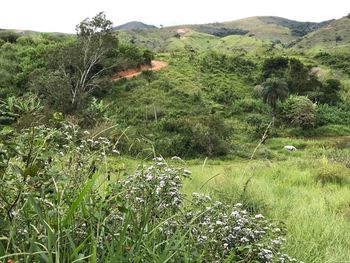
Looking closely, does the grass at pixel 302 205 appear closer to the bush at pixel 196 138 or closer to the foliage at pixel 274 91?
the bush at pixel 196 138

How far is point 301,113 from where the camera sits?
33.2m

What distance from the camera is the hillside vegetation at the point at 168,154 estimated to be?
2340 millimetres

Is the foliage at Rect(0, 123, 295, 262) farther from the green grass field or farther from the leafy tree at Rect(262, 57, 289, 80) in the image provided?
the leafy tree at Rect(262, 57, 289, 80)

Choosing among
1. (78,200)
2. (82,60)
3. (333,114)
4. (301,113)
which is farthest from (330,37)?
(78,200)

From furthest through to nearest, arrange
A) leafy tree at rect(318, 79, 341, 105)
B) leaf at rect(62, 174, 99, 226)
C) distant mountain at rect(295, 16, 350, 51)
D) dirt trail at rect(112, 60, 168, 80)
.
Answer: distant mountain at rect(295, 16, 350, 51)
dirt trail at rect(112, 60, 168, 80)
leafy tree at rect(318, 79, 341, 105)
leaf at rect(62, 174, 99, 226)

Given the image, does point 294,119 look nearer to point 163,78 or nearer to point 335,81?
point 335,81

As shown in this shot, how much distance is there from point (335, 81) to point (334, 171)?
32543 mm

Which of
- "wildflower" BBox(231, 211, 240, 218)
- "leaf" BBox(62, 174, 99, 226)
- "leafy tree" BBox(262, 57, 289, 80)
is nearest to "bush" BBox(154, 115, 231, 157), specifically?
"leafy tree" BBox(262, 57, 289, 80)

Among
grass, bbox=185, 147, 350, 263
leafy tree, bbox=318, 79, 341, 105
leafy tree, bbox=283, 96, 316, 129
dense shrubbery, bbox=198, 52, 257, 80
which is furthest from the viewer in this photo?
dense shrubbery, bbox=198, 52, 257, 80

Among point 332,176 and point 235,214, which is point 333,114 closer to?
point 332,176

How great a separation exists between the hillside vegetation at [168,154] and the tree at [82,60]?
0.37 ft

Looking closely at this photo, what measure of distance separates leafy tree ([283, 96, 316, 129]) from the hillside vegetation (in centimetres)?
13

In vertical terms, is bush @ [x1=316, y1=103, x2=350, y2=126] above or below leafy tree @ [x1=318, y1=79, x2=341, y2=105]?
below

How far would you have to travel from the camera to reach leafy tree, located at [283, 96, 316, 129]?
33188mm
